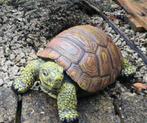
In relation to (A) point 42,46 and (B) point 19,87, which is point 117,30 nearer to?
(A) point 42,46

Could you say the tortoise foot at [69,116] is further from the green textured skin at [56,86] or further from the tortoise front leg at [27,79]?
the tortoise front leg at [27,79]

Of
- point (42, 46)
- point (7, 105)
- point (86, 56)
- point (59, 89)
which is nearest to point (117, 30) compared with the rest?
point (42, 46)

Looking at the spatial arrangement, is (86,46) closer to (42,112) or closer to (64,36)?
(64,36)

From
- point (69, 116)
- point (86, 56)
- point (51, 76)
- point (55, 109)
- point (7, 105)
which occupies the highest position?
point (86, 56)

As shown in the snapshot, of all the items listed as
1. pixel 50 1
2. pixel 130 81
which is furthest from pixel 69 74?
pixel 50 1

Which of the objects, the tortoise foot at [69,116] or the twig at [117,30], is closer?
the tortoise foot at [69,116]

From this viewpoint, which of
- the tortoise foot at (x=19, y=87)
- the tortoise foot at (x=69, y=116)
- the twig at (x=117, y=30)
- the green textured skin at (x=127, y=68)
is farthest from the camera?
the twig at (x=117, y=30)

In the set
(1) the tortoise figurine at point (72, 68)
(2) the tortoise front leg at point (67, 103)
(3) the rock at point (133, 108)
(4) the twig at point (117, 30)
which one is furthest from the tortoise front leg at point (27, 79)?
(4) the twig at point (117, 30)

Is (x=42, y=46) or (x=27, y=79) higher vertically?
(x=27, y=79)
